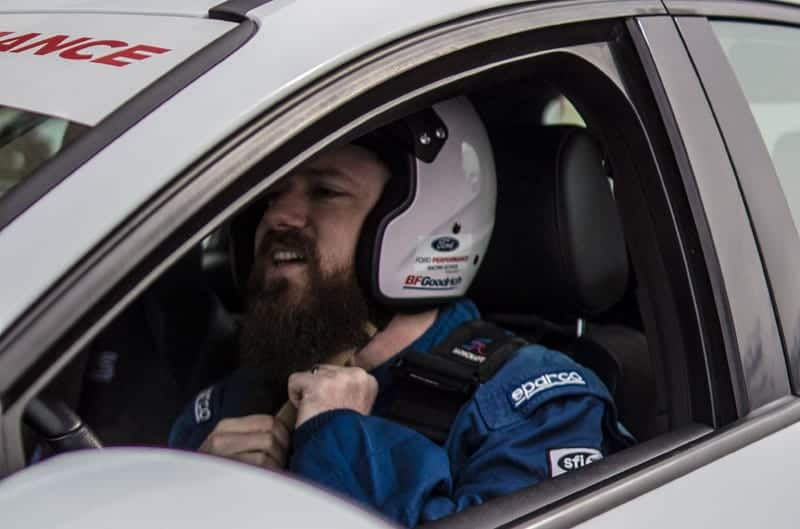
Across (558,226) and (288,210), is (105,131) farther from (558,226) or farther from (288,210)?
(558,226)

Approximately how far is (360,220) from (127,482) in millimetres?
1248

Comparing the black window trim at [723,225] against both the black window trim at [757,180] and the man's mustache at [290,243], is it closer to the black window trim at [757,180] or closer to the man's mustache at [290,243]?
the black window trim at [757,180]

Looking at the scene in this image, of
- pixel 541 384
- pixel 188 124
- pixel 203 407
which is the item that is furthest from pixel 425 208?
pixel 188 124

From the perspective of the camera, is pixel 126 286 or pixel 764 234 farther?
pixel 764 234

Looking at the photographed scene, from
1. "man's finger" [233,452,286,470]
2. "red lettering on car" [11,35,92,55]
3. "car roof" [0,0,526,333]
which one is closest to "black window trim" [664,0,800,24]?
"car roof" [0,0,526,333]

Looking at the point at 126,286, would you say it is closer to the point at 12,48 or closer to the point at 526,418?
the point at 12,48

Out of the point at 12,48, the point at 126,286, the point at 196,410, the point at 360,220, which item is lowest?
the point at 196,410

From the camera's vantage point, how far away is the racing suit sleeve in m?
1.83

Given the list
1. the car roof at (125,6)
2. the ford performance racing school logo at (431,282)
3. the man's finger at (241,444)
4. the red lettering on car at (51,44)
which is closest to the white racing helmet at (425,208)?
the ford performance racing school logo at (431,282)

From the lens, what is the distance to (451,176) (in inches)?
87.2

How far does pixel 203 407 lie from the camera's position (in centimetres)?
238

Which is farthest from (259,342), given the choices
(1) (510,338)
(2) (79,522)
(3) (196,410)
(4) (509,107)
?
(2) (79,522)

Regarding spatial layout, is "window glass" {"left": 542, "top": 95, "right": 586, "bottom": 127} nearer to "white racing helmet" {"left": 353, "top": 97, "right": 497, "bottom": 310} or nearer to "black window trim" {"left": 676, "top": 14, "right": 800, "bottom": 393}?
"white racing helmet" {"left": 353, "top": 97, "right": 497, "bottom": 310}

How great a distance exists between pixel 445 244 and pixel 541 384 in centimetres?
37
